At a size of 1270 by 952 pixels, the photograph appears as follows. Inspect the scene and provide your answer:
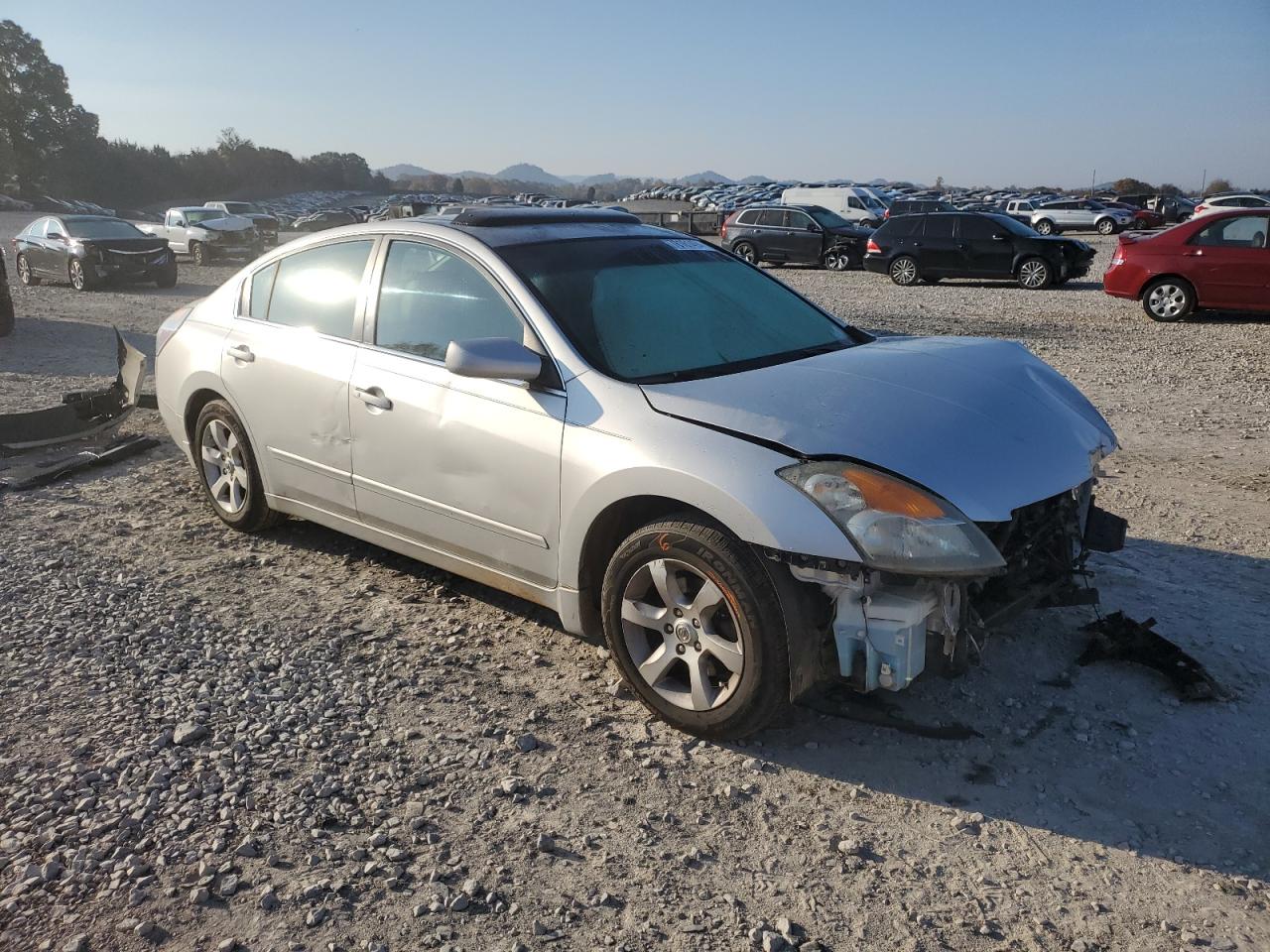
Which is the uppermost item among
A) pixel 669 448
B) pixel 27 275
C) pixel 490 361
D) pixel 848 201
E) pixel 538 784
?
pixel 848 201

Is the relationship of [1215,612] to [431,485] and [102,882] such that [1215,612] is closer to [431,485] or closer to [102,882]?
[431,485]

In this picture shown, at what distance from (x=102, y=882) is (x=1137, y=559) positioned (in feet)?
14.9

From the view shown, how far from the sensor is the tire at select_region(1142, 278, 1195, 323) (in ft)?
46.2

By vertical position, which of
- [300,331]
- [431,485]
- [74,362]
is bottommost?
[74,362]

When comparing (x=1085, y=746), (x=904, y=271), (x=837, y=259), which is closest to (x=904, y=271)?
(x=904, y=271)

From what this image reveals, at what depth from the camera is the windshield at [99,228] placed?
19.9 meters

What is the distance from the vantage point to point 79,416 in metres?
7.67

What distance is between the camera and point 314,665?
405 cm

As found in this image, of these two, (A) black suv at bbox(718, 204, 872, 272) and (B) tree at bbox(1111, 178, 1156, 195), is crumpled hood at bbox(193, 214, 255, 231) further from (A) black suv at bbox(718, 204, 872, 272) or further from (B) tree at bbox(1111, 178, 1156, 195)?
(B) tree at bbox(1111, 178, 1156, 195)

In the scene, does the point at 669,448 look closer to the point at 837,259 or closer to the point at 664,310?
the point at 664,310

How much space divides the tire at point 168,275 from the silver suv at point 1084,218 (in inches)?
1139

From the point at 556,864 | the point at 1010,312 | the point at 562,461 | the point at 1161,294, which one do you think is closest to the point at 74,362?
the point at 562,461

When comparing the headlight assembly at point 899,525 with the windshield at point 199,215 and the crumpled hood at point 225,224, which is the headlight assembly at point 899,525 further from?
the windshield at point 199,215

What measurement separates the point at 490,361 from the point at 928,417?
5.00ft
